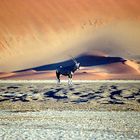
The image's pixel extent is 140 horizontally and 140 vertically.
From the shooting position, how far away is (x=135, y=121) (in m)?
14.7

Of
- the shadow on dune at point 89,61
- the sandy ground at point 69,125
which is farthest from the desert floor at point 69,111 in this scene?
the shadow on dune at point 89,61

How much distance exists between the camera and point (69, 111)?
56.2 feet

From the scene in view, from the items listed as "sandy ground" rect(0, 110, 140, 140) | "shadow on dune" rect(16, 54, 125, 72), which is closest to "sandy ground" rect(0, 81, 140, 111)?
"sandy ground" rect(0, 110, 140, 140)

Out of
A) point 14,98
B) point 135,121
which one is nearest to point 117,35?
point 14,98

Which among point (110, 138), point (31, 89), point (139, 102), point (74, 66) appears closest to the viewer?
point (110, 138)

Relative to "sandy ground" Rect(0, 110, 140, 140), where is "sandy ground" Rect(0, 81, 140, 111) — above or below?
above

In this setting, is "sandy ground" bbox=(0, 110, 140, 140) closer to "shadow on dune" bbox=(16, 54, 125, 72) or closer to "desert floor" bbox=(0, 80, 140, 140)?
"desert floor" bbox=(0, 80, 140, 140)

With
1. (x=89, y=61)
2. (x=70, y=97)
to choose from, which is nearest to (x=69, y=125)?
(x=70, y=97)

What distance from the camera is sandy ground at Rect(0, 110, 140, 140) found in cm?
1252

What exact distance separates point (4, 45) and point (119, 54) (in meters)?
8.10

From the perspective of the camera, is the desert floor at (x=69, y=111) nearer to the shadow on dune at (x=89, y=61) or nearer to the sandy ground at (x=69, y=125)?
the sandy ground at (x=69, y=125)

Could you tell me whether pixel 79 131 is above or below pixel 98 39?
below

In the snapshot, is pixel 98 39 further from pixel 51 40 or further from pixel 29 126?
pixel 29 126

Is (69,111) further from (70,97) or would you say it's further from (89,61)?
(89,61)
